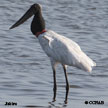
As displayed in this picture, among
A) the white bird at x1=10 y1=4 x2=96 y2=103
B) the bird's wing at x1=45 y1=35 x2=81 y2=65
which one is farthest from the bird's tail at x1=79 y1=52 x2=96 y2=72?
the bird's wing at x1=45 y1=35 x2=81 y2=65

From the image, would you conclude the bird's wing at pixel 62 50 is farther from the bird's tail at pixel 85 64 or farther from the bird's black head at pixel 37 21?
the bird's black head at pixel 37 21

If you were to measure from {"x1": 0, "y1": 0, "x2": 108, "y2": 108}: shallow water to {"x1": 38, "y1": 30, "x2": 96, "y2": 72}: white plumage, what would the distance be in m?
0.67

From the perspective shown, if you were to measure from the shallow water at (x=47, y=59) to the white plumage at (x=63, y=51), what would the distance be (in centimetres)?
67

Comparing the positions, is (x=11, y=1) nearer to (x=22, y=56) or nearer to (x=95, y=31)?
(x=95, y=31)

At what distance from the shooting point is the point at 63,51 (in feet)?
40.4

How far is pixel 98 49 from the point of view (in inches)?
659

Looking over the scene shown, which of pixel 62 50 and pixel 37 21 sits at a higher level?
pixel 37 21

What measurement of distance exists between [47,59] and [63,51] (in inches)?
132

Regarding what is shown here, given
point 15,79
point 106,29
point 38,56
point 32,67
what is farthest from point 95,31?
point 15,79

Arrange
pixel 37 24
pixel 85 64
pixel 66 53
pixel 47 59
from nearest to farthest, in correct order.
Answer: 1. pixel 85 64
2. pixel 66 53
3. pixel 37 24
4. pixel 47 59

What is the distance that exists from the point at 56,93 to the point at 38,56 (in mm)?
3611

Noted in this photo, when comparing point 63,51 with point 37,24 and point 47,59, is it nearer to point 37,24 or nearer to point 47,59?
point 37,24

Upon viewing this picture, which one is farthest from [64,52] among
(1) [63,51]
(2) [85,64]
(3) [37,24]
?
(3) [37,24]

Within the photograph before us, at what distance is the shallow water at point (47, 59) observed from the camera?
1205cm
